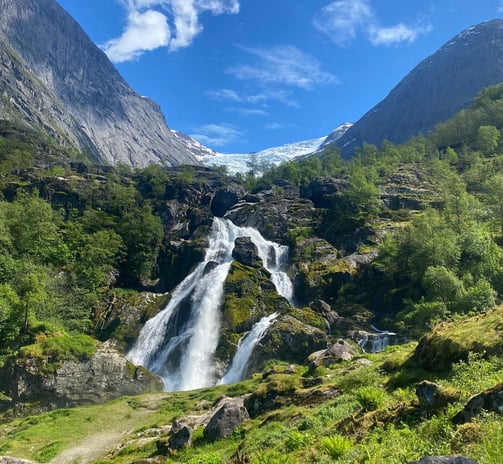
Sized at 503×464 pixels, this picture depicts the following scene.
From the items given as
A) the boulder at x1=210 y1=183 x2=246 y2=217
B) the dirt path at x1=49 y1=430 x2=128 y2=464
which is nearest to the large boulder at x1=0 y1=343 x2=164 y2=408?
the dirt path at x1=49 y1=430 x2=128 y2=464

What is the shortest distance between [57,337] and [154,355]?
13038 millimetres

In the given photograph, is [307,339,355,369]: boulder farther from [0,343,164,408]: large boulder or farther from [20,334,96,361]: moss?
[20,334,96,361]: moss

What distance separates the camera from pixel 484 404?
6.72 m

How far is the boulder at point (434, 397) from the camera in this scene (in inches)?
318

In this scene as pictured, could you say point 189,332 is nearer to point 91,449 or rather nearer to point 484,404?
point 91,449

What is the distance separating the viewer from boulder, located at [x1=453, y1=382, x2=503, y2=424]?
6.55 meters

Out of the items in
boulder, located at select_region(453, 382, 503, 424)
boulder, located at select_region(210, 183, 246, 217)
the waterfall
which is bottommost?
the waterfall

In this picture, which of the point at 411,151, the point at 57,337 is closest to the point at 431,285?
the point at 57,337

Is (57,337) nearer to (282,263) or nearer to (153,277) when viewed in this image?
(153,277)

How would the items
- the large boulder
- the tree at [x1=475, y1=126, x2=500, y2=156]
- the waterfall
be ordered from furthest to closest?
1. the tree at [x1=475, y1=126, x2=500, y2=156]
2. the waterfall
3. the large boulder

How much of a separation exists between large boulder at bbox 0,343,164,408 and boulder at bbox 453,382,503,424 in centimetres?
3479

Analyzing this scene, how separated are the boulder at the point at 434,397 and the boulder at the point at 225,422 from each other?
9.35m

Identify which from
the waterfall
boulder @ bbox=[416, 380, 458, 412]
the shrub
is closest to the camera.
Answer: boulder @ bbox=[416, 380, 458, 412]

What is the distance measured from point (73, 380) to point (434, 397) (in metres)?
34.5
